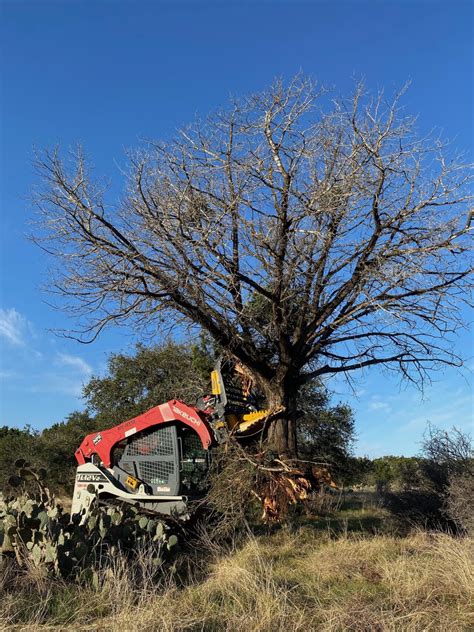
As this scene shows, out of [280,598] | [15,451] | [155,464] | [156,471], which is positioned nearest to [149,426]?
[155,464]

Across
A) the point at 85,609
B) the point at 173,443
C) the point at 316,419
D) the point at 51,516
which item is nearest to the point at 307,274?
the point at 173,443

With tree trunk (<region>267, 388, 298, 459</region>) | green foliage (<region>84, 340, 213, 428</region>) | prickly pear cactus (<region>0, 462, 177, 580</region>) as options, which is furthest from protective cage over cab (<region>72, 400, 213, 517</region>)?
green foliage (<region>84, 340, 213, 428</region>)

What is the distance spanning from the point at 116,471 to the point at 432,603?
6.06 m

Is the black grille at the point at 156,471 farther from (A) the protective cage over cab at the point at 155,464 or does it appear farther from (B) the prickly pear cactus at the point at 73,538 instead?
(B) the prickly pear cactus at the point at 73,538

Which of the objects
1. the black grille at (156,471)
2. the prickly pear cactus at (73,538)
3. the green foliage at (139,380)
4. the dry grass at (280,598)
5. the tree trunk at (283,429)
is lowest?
the dry grass at (280,598)

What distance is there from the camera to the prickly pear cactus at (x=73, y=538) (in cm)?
680

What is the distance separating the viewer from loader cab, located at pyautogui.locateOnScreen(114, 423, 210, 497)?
9.66m

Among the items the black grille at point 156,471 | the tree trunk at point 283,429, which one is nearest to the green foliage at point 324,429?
the tree trunk at point 283,429

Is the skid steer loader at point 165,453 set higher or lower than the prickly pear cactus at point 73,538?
higher

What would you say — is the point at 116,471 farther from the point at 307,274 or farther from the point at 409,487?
the point at 409,487

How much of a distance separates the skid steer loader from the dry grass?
1966mm

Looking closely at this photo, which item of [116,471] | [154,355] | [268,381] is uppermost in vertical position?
[154,355]

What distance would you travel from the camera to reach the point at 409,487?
12.9 m

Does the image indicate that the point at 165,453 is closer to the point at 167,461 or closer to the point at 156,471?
the point at 167,461
